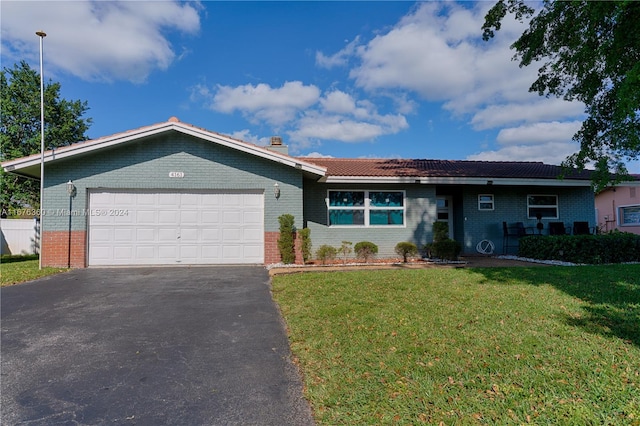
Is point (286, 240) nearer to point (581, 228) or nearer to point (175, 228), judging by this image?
point (175, 228)

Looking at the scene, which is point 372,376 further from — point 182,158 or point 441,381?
point 182,158

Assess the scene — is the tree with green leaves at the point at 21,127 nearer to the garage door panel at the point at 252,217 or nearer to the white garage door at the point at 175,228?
the white garage door at the point at 175,228

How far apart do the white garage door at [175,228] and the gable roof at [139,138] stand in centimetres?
137

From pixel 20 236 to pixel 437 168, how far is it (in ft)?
61.9

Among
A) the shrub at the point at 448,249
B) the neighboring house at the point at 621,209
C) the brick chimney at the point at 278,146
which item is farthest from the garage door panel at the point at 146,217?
the neighboring house at the point at 621,209

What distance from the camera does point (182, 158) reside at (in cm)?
1095

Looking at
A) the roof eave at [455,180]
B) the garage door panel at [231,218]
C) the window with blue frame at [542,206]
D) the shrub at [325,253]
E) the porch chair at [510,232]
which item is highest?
the roof eave at [455,180]

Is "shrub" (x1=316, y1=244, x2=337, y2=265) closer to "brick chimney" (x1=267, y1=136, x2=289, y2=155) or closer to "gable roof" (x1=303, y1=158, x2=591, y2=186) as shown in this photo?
"gable roof" (x1=303, y1=158, x2=591, y2=186)

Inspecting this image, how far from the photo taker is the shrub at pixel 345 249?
1200 centimetres

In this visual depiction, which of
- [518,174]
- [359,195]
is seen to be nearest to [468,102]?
[518,174]

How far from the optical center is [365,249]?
38.7 feet

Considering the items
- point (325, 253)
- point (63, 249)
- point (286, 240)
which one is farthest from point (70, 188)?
point (325, 253)

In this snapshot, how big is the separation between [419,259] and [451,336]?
324 inches

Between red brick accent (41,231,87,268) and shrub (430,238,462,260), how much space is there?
1090 centimetres
